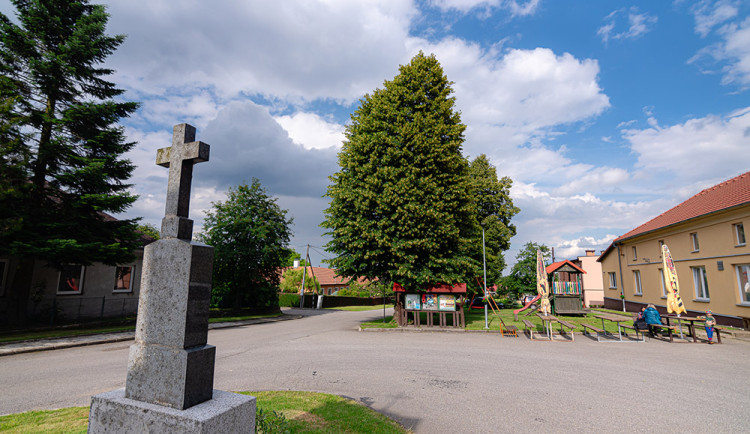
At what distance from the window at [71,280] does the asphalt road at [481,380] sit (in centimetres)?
900

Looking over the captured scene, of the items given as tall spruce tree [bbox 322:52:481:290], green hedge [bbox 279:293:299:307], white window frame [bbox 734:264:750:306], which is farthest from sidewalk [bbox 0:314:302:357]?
white window frame [bbox 734:264:750:306]

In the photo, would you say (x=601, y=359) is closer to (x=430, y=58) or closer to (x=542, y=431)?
(x=542, y=431)

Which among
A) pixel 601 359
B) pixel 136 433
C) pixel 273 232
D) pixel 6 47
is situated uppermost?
pixel 6 47

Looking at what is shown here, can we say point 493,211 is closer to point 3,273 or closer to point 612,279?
point 612,279

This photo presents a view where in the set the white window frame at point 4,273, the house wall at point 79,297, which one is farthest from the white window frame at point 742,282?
the white window frame at point 4,273

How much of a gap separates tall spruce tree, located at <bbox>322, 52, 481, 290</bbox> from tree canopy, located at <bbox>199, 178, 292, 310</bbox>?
9.65 m

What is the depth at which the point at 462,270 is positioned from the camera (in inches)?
691

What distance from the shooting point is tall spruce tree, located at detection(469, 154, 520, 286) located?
3177cm

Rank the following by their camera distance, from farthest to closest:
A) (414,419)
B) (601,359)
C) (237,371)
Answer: (601,359)
(237,371)
(414,419)

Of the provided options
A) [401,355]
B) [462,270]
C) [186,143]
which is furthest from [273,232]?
[186,143]

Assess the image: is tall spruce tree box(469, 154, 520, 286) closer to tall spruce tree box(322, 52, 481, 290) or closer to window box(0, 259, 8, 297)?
tall spruce tree box(322, 52, 481, 290)

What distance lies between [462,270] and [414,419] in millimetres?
12556

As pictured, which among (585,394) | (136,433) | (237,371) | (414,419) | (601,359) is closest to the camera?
(136,433)

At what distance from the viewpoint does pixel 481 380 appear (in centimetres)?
796
